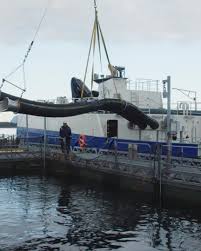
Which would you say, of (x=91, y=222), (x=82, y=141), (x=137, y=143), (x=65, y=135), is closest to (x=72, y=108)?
(x=137, y=143)

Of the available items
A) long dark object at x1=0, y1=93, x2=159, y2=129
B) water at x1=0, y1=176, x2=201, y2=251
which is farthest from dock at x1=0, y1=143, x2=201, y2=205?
long dark object at x1=0, y1=93, x2=159, y2=129

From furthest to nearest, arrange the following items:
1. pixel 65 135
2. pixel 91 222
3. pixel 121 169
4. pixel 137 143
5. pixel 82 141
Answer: pixel 82 141 < pixel 65 135 < pixel 137 143 < pixel 121 169 < pixel 91 222

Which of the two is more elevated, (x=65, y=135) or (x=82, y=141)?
(x=65, y=135)

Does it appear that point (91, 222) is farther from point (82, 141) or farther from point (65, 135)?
point (82, 141)

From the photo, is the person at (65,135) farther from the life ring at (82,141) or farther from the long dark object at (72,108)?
the long dark object at (72,108)

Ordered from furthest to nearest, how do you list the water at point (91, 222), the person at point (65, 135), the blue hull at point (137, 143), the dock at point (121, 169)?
the person at point (65, 135)
the blue hull at point (137, 143)
the dock at point (121, 169)
the water at point (91, 222)

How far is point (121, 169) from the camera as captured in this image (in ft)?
68.9

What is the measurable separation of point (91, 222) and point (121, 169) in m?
6.26

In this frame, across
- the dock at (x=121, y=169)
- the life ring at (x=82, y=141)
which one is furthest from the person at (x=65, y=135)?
the life ring at (x=82, y=141)

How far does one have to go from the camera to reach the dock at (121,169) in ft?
57.1

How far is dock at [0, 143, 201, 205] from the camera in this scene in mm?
17391

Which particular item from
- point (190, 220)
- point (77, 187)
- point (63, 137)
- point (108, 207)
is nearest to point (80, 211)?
point (108, 207)

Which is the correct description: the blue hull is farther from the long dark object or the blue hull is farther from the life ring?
the long dark object

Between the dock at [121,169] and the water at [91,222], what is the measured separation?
728 mm
